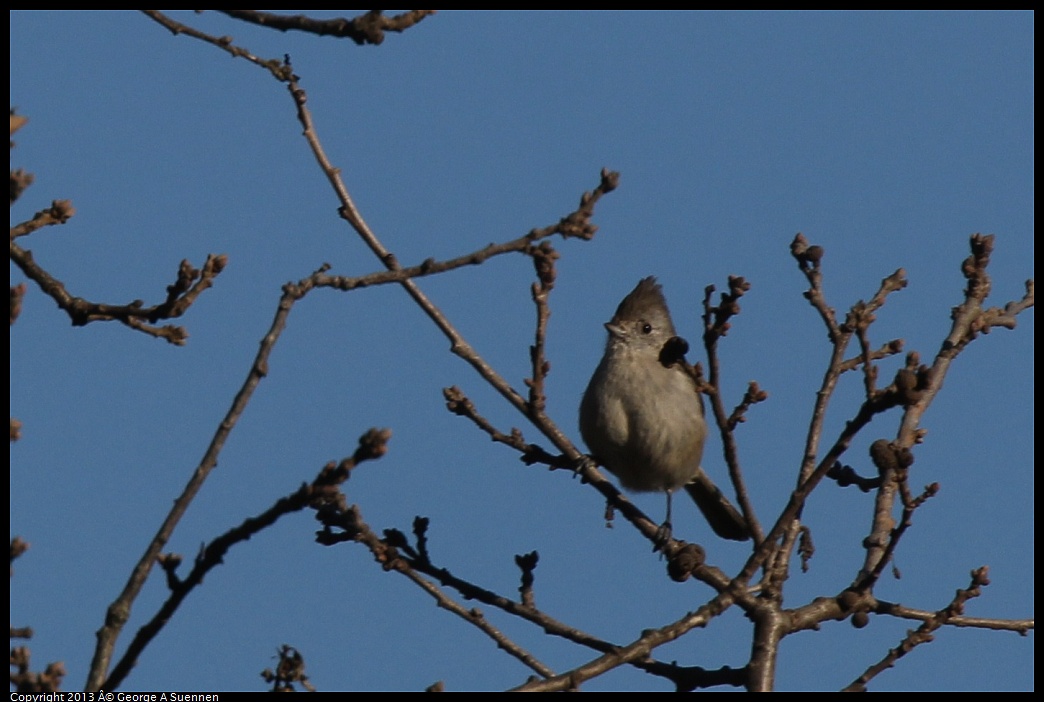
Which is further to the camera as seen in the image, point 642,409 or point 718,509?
point 718,509

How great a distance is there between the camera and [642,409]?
25.7 feet

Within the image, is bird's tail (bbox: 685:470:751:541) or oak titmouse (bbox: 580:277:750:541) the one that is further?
bird's tail (bbox: 685:470:751:541)

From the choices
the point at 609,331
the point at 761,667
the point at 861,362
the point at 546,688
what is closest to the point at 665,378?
the point at 609,331

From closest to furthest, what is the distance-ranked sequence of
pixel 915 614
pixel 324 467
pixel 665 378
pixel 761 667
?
pixel 324 467
pixel 761 667
pixel 915 614
pixel 665 378

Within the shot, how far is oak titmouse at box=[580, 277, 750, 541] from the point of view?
7.84m

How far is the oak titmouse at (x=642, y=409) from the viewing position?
7.84m

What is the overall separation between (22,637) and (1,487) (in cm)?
41

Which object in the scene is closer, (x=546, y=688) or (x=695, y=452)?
(x=546, y=688)

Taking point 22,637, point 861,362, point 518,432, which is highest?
point 861,362

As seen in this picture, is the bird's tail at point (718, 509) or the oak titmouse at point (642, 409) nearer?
the oak titmouse at point (642, 409)

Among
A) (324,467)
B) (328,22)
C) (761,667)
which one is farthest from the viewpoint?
(761,667)

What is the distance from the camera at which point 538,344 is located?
206 inches

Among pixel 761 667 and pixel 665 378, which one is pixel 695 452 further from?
pixel 761 667

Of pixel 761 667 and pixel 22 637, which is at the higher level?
pixel 761 667
